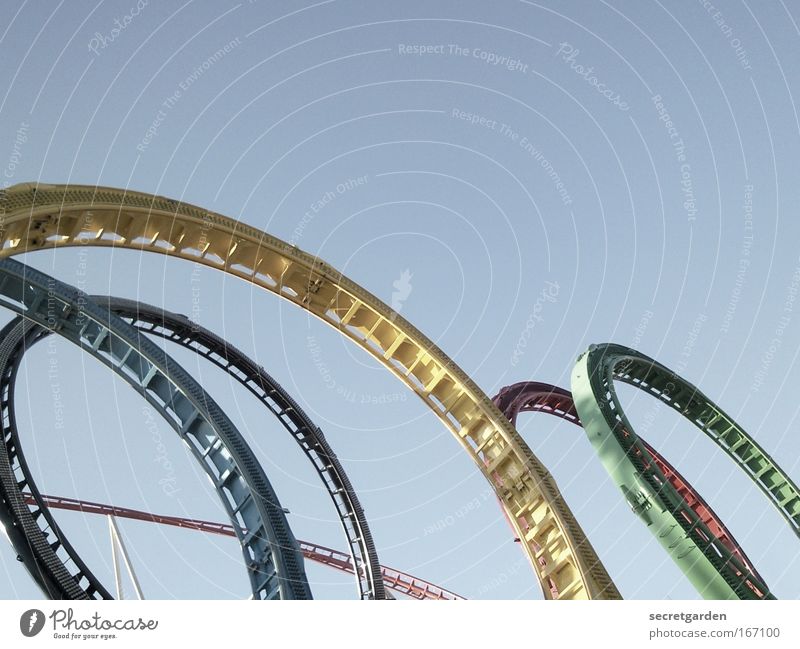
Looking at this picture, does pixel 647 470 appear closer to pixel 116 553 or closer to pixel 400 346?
pixel 400 346

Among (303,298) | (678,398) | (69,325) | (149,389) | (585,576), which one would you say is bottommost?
(585,576)

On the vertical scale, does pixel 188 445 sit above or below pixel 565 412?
below

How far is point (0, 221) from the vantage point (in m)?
9.53

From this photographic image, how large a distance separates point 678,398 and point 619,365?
3572 millimetres

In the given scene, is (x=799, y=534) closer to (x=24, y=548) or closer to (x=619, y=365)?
(x=619, y=365)
